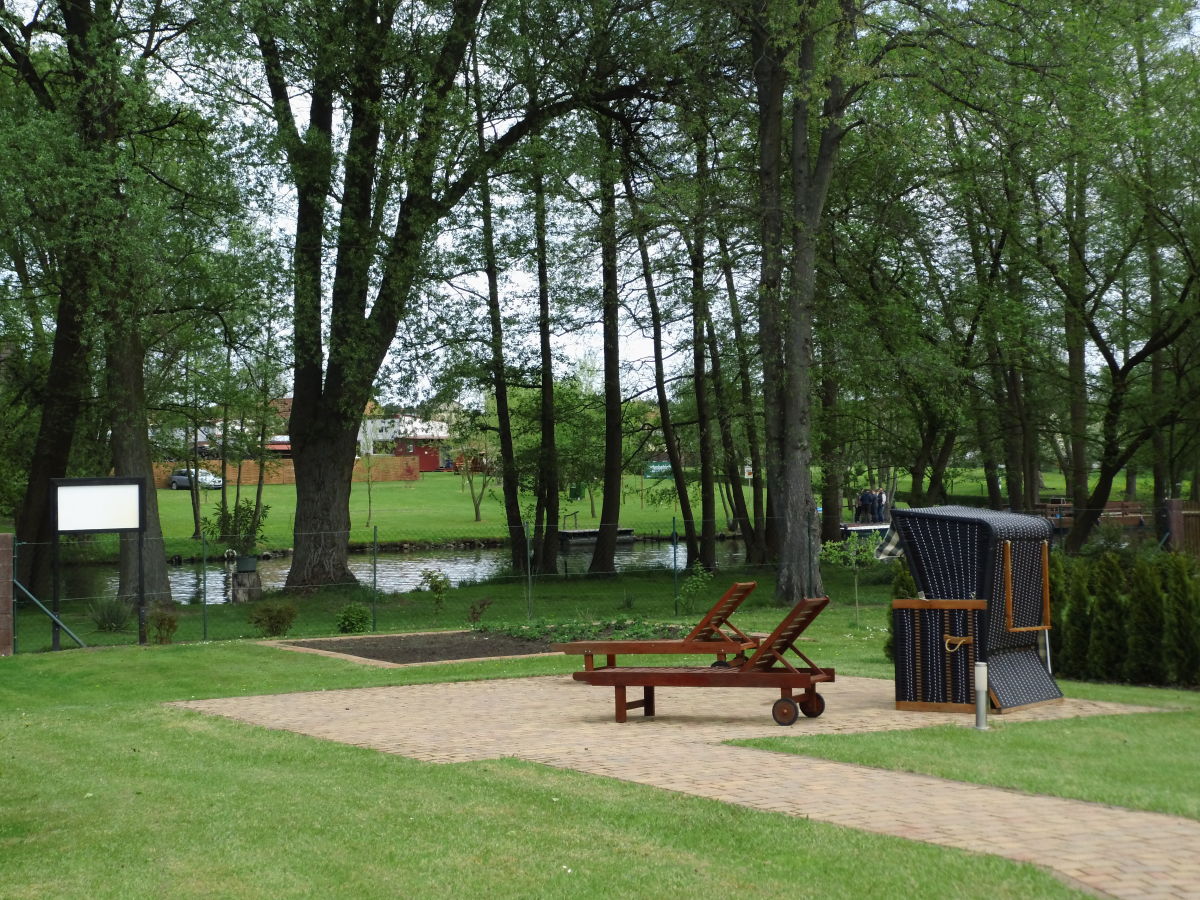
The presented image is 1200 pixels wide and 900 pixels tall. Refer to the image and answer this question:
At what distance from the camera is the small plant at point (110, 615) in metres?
22.3

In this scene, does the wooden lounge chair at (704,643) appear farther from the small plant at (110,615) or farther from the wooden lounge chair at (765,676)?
the small plant at (110,615)

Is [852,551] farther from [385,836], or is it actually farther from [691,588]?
[385,836]

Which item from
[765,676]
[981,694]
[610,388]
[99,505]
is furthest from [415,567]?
[981,694]

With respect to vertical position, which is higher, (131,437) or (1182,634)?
(131,437)

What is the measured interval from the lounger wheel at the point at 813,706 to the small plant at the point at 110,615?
14550 mm

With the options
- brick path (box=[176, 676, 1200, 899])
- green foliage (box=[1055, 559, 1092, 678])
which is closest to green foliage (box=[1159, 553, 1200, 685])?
green foliage (box=[1055, 559, 1092, 678])

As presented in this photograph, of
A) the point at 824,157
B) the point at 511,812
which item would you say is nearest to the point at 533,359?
the point at 824,157

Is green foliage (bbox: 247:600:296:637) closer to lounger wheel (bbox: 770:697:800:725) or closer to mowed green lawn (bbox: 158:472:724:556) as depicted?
lounger wheel (bbox: 770:697:800:725)

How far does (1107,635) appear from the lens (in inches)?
580

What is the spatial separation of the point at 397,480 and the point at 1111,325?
68.6 m

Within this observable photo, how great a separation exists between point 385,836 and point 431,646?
39.9ft

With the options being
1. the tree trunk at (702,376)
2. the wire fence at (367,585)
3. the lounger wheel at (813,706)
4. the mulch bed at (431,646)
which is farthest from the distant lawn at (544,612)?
the lounger wheel at (813,706)

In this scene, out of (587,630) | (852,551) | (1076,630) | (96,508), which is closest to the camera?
(1076,630)

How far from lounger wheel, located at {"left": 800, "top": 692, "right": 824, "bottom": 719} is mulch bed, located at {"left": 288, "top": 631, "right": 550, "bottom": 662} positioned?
6879 mm
